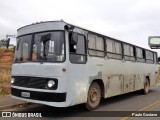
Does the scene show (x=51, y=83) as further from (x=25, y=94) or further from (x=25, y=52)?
(x=25, y=52)

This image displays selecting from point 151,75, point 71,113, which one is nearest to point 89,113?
point 71,113

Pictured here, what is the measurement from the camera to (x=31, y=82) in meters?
9.05

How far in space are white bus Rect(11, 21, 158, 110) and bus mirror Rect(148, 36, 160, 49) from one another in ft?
236

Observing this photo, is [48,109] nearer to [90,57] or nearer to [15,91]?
[15,91]

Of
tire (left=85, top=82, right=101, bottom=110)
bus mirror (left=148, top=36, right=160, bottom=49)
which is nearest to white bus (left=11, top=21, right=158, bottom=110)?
tire (left=85, top=82, right=101, bottom=110)

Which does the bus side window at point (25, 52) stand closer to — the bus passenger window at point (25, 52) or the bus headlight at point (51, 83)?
the bus passenger window at point (25, 52)

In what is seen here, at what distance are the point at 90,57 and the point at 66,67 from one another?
171 cm

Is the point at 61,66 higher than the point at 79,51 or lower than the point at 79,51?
lower

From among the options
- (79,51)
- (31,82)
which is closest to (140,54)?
(79,51)

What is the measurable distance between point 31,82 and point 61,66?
3.90 ft

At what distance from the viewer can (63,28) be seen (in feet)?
29.1

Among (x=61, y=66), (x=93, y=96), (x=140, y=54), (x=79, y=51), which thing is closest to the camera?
(x=61, y=66)

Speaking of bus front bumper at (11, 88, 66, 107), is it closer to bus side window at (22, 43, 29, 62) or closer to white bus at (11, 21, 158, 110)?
white bus at (11, 21, 158, 110)

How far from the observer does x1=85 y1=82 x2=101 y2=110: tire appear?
10.1m
